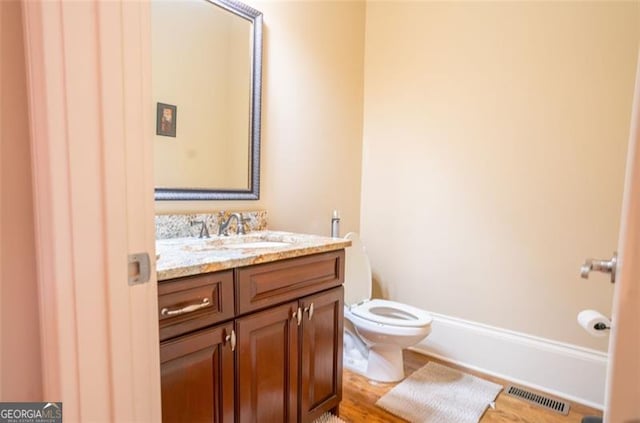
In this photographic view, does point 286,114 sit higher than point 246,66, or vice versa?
point 246,66

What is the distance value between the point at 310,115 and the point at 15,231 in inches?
74.0

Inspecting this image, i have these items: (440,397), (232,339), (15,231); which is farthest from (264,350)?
(440,397)

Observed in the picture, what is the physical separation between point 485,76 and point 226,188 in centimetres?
173

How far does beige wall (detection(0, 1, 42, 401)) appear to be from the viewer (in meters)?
0.51

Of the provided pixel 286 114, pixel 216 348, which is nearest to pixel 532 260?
pixel 286 114

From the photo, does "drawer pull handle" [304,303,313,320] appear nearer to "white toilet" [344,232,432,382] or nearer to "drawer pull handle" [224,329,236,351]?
"drawer pull handle" [224,329,236,351]

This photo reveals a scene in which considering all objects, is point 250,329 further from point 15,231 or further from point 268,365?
point 15,231

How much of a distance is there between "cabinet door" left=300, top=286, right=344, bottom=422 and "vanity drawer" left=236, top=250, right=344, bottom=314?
59mm

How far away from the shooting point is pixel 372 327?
6.33 feet

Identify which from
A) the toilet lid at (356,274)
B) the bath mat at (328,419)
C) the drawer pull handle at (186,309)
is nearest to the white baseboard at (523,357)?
the toilet lid at (356,274)

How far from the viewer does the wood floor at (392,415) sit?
173 centimetres

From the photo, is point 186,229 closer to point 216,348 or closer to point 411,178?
point 216,348

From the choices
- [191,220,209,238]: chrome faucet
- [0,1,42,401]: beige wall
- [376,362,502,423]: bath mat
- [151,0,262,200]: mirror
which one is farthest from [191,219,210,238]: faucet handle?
[376,362,502,423]: bath mat

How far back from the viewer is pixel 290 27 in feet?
6.75
